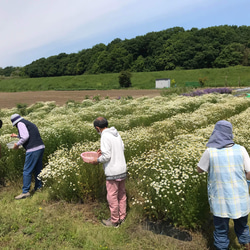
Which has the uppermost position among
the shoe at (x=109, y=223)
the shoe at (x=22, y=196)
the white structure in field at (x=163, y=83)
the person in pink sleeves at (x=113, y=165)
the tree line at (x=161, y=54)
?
the tree line at (x=161, y=54)

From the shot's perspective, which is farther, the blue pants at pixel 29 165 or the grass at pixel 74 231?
→ the blue pants at pixel 29 165

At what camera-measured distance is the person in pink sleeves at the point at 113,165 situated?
12.5ft

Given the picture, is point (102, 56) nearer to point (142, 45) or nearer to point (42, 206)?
point (142, 45)

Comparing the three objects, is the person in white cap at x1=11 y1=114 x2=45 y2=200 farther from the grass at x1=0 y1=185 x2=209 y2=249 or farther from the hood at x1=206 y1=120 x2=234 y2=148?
the hood at x1=206 y1=120 x2=234 y2=148

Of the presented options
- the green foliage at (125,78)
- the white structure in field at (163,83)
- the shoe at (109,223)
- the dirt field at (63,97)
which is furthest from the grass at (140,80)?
the shoe at (109,223)

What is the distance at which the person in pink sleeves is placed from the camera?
12.5 feet

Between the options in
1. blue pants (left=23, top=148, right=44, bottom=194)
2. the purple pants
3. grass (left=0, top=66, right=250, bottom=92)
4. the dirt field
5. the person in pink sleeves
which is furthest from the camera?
grass (left=0, top=66, right=250, bottom=92)

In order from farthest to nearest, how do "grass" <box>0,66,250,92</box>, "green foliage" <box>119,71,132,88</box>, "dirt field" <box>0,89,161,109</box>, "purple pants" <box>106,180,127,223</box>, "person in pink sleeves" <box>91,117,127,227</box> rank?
1. "grass" <box>0,66,250,92</box>
2. "green foliage" <box>119,71,132,88</box>
3. "dirt field" <box>0,89,161,109</box>
4. "purple pants" <box>106,180,127,223</box>
5. "person in pink sleeves" <box>91,117,127,227</box>

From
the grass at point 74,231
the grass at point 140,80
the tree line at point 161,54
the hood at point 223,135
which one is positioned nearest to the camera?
the hood at point 223,135

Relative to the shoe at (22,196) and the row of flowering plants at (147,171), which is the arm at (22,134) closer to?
the row of flowering plants at (147,171)

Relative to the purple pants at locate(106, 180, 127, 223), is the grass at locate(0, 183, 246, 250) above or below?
below

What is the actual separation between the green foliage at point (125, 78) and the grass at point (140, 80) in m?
1.86

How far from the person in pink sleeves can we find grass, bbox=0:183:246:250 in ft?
1.07

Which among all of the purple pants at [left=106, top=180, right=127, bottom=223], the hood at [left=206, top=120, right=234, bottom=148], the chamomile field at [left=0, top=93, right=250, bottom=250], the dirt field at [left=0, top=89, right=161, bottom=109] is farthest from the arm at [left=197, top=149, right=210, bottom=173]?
the dirt field at [left=0, top=89, right=161, bottom=109]
